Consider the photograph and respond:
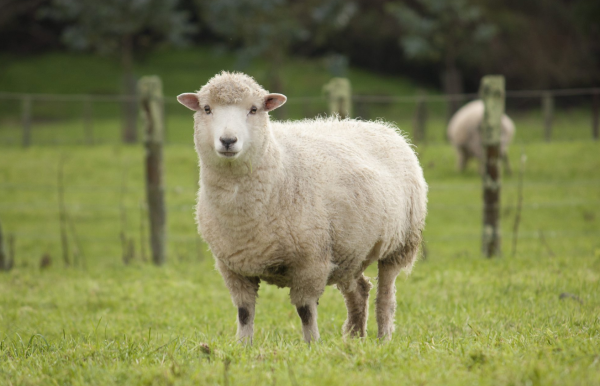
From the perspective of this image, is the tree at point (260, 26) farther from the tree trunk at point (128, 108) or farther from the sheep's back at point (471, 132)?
the sheep's back at point (471, 132)

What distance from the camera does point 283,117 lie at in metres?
19.7

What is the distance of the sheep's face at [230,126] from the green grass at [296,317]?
1166mm

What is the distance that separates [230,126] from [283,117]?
15971 millimetres

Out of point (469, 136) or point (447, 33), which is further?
point (447, 33)

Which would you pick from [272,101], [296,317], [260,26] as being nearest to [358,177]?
[272,101]

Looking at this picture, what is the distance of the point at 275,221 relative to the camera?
4.06 m

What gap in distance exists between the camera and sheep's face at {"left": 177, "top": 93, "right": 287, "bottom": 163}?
3.85m

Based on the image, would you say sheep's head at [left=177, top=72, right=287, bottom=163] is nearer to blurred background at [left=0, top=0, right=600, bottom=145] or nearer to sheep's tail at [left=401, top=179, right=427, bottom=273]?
sheep's tail at [left=401, top=179, right=427, bottom=273]

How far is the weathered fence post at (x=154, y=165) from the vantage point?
7590mm

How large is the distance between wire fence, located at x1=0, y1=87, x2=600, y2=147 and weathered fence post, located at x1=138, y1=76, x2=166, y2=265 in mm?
9198

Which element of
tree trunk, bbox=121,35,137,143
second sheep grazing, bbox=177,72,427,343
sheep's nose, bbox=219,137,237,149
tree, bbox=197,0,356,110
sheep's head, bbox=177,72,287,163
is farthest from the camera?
tree, bbox=197,0,356,110

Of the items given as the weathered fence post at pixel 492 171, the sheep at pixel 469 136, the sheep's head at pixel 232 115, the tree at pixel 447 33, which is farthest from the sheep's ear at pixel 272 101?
the tree at pixel 447 33

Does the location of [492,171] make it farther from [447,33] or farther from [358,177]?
[447,33]

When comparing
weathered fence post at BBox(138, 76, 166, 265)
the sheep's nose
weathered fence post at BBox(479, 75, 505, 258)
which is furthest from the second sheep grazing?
weathered fence post at BBox(138, 76, 166, 265)
